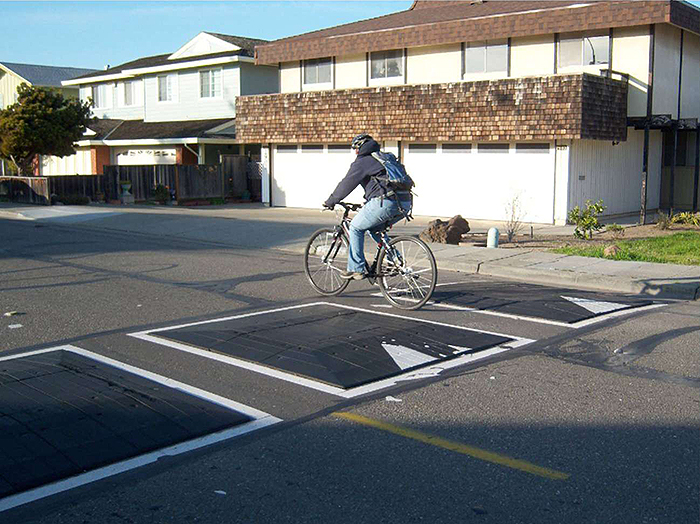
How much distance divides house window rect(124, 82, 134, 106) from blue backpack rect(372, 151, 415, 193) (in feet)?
110

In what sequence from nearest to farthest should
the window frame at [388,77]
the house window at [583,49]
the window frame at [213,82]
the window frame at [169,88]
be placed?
the house window at [583,49] < the window frame at [388,77] < the window frame at [213,82] < the window frame at [169,88]

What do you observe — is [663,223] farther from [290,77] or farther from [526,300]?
[290,77]

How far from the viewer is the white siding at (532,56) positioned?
76.6 ft

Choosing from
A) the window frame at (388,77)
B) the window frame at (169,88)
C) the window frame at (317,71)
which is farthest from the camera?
the window frame at (169,88)

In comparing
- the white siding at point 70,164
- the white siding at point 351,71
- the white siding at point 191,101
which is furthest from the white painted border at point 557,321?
the white siding at point 70,164

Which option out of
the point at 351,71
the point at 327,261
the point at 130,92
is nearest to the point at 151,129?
the point at 130,92

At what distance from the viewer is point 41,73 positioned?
50.2 metres

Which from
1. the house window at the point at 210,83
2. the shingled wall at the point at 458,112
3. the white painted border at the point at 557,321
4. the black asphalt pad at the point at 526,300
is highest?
the house window at the point at 210,83

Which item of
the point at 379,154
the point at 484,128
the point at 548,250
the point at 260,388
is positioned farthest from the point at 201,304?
the point at 484,128

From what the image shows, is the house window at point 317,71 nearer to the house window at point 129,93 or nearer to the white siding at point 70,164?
the house window at point 129,93

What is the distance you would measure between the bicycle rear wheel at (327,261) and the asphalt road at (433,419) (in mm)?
258

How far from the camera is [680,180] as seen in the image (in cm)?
2642

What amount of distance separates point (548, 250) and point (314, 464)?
38.0 feet

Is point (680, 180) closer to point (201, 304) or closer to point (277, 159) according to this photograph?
point (277, 159)
